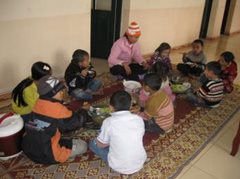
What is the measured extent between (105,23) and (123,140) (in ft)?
9.51

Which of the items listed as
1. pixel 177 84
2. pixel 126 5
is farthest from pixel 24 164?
pixel 126 5

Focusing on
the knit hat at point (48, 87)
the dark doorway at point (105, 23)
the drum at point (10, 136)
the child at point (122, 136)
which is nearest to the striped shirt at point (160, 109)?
the child at point (122, 136)

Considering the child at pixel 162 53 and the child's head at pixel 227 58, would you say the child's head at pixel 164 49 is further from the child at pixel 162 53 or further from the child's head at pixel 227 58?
the child's head at pixel 227 58

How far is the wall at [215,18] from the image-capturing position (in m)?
6.42

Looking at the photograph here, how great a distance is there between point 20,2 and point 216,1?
5.15 metres

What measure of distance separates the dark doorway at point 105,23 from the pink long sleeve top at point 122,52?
860 mm

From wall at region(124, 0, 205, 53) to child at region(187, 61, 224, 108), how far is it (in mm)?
1833

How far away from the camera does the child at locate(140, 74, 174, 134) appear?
6.97ft

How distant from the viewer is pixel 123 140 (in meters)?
1.67

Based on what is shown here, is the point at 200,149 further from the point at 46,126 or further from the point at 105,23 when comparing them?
the point at 105,23

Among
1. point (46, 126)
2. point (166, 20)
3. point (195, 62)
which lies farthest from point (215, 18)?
point (46, 126)

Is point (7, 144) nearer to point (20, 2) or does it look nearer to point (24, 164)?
point (24, 164)

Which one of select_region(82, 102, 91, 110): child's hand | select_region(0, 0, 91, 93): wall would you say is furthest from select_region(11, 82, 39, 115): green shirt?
select_region(0, 0, 91, 93): wall

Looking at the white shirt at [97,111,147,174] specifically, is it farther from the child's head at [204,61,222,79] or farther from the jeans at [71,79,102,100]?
the child's head at [204,61,222,79]
